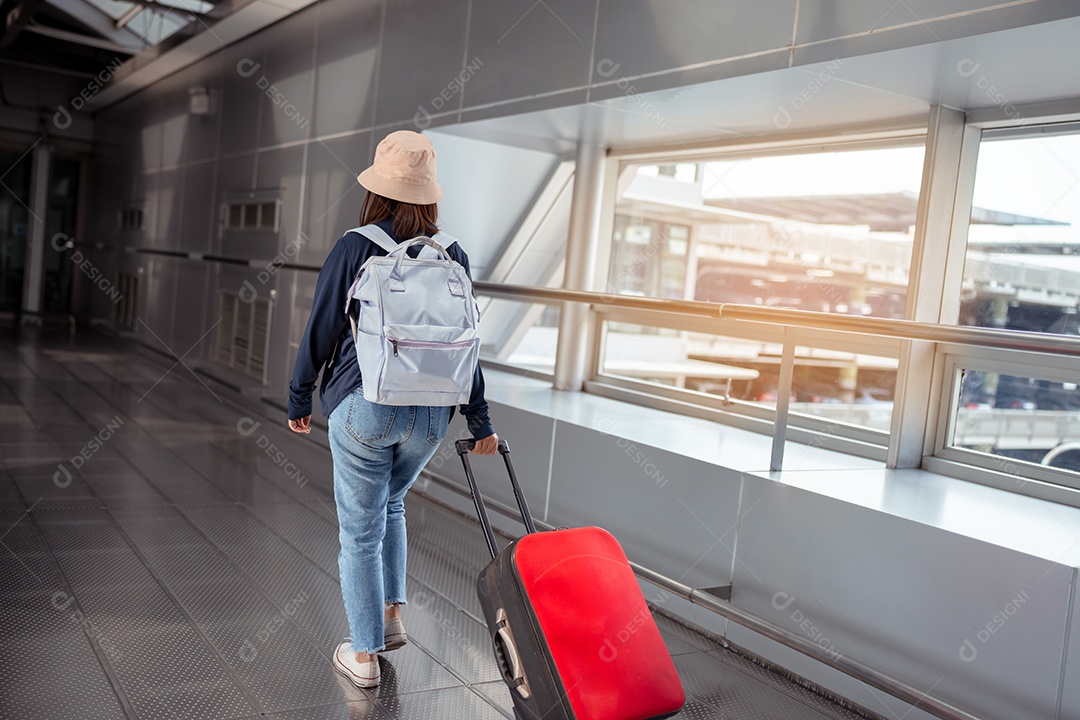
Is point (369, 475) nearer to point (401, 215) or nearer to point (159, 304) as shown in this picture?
point (401, 215)

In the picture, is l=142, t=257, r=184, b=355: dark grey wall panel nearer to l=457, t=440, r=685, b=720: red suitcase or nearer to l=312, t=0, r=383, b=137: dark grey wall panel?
l=312, t=0, r=383, b=137: dark grey wall panel

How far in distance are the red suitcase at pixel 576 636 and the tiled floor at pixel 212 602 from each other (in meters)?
0.54

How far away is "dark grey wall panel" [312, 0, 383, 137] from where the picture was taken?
18.2ft

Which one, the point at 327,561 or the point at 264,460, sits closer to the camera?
the point at 327,561

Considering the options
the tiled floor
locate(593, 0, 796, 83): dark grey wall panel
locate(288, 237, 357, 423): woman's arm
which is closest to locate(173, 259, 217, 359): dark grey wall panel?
the tiled floor

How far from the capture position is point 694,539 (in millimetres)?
3094

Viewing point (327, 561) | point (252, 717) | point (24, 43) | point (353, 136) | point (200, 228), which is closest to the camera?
point (252, 717)

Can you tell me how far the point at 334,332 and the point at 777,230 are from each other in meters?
2.43

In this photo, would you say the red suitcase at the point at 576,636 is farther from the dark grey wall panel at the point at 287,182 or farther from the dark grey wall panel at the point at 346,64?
the dark grey wall panel at the point at 287,182

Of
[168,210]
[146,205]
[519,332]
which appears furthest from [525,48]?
[146,205]

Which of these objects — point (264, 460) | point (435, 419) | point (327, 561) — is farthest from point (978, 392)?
point (264, 460)

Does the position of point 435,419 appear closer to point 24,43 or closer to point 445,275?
point 445,275

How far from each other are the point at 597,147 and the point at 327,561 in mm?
2572

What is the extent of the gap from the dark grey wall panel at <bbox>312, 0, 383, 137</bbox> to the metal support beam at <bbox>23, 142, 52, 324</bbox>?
8.54 metres
